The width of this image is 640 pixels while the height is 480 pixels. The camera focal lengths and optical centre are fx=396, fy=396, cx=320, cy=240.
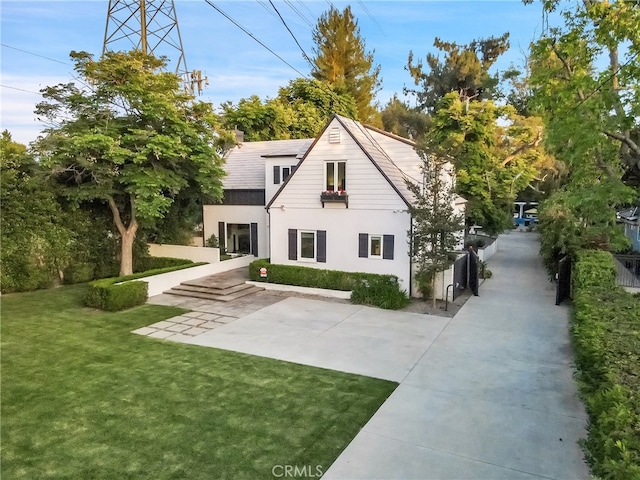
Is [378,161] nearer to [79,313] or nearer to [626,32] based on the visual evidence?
[626,32]

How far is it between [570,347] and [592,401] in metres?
5.86

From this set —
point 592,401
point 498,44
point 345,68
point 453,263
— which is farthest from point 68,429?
point 345,68

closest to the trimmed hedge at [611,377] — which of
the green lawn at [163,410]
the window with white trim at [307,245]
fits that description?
the green lawn at [163,410]

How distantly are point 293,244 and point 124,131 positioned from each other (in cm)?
743

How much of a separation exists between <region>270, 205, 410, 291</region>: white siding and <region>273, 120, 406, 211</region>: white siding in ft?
0.96

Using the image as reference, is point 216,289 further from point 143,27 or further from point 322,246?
point 143,27

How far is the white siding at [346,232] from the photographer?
14.3m

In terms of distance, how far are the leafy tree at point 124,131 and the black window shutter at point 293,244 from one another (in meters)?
3.97

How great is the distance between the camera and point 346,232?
15133 millimetres

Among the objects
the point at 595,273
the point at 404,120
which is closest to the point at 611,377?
the point at 595,273

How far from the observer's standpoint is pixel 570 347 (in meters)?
9.59

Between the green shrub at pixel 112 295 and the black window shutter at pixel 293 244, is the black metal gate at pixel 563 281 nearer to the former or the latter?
the black window shutter at pixel 293 244

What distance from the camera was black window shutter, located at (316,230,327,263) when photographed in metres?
15.6

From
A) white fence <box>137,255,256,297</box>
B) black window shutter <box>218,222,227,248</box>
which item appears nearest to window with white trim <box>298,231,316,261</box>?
white fence <box>137,255,256,297</box>
